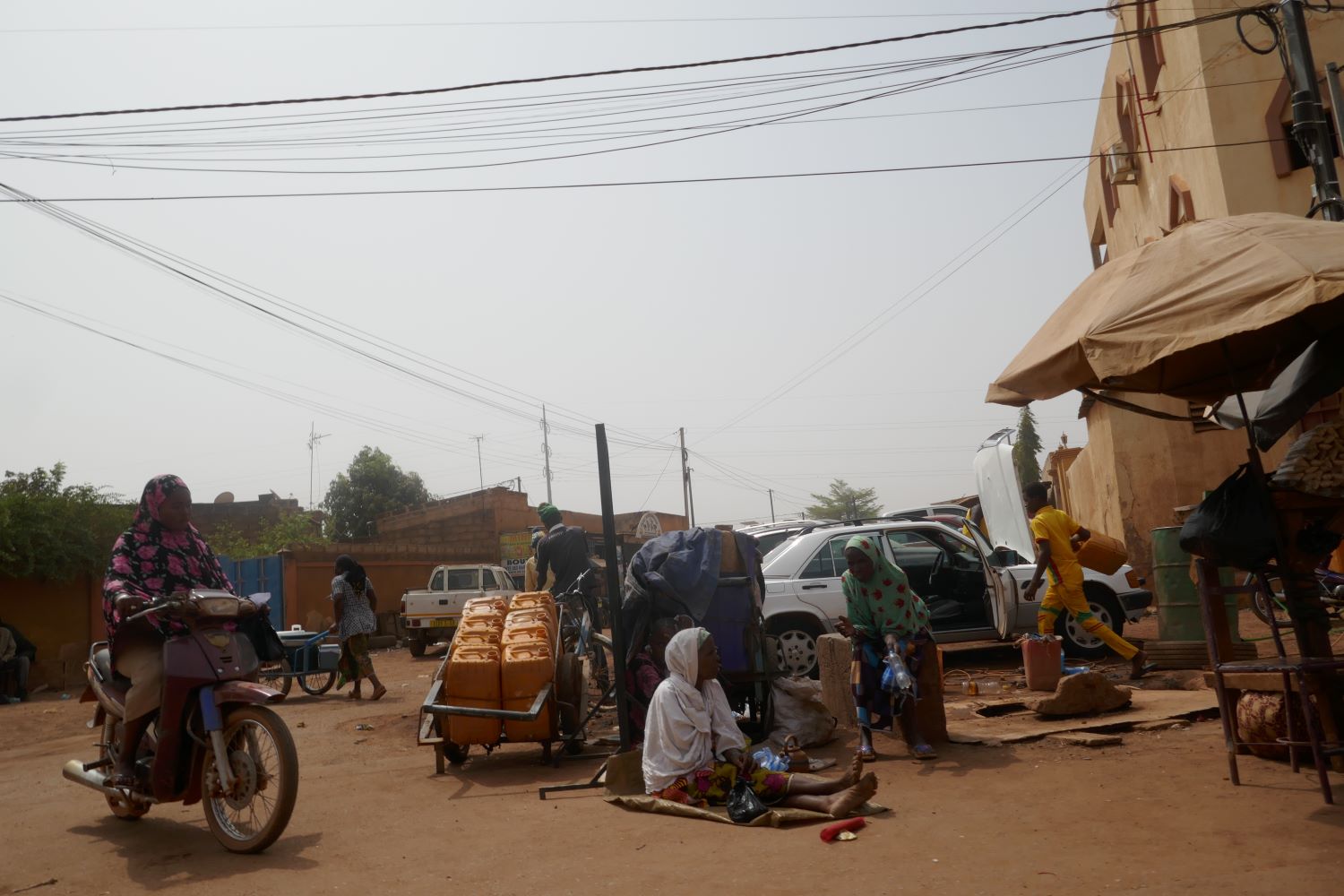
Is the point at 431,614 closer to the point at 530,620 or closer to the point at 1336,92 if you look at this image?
the point at 530,620

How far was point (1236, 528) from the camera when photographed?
5.34 m

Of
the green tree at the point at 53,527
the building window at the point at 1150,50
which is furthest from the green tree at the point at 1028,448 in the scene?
the green tree at the point at 53,527

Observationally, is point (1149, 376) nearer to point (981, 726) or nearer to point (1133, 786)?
point (1133, 786)

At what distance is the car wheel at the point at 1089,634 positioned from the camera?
11164 mm

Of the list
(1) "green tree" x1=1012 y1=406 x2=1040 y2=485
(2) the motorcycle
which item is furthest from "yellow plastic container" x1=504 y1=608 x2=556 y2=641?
(1) "green tree" x1=1012 y1=406 x2=1040 y2=485

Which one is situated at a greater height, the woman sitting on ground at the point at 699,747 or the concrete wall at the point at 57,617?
the concrete wall at the point at 57,617

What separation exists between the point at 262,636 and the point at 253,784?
35.2 inches

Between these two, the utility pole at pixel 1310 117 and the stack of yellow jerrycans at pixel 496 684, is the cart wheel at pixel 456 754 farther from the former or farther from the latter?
the utility pole at pixel 1310 117

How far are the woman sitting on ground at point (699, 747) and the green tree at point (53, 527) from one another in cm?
1638

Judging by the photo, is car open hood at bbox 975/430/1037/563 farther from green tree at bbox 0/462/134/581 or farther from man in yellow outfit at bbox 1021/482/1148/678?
green tree at bbox 0/462/134/581

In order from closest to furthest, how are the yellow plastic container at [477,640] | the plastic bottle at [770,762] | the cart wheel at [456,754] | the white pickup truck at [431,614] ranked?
1. the plastic bottle at [770,762]
2. the yellow plastic container at [477,640]
3. the cart wheel at [456,754]
4. the white pickup truck at [431,614]

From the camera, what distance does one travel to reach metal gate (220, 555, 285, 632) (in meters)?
24.4

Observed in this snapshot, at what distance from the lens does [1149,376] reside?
645 centimetres

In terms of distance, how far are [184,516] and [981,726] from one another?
5.83 meters
